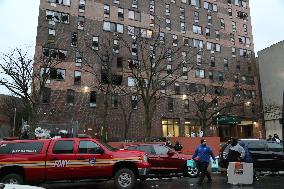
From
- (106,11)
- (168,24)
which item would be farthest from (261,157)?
(168,24)

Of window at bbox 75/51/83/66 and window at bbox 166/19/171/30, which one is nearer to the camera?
window at bbox 75/51/83/66

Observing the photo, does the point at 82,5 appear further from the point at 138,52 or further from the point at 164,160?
the point at 164,160

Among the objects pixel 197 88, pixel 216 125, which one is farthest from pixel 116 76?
pixel 216 125

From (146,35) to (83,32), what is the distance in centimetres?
938

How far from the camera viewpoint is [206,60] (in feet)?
181

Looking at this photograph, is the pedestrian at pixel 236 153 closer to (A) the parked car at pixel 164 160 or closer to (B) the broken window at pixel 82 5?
(A) the parked car at pixel 164 160

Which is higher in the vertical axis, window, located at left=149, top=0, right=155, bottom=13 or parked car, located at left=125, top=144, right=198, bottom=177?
window, located at left=149, top=0, right=155, bottom=13

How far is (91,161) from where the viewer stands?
38.7 ft

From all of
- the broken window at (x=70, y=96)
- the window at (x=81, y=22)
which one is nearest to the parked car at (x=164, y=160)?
the broken window at (x=70, y=96)

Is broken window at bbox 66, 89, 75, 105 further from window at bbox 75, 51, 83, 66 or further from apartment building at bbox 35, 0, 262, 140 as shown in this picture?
window at bbox 75, 51, 83, 66

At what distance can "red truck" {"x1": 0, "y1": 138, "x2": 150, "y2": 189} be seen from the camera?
37.4 ft

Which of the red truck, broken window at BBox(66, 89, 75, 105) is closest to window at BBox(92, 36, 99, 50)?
broken window at BBox(66, 89, 75, 105)

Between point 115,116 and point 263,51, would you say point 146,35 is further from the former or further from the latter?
point 263,51

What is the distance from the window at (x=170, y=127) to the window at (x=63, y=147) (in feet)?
118
